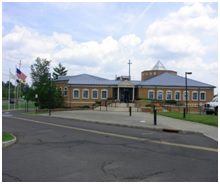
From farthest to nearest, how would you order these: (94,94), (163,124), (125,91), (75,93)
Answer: (125,91) < (94,94) < (75,93) < (163,124)

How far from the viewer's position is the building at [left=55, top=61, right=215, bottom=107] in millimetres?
52344

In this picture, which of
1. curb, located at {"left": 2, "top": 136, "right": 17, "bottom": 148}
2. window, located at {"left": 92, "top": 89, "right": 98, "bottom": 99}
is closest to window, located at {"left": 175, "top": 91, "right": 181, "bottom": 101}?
window, located at {"left": 92, "top": 89, "right": 98, "bottom": 99}

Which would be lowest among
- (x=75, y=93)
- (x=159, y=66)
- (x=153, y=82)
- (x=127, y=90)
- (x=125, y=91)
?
(x=75, y=93)

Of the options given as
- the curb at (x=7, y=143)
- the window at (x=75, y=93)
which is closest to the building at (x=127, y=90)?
the window at (x=75, y=93)

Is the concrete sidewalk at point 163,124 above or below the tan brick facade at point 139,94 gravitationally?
below

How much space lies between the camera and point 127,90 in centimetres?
5462

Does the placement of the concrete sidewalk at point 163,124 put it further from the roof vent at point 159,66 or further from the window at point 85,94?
the roof vent at point 159,66

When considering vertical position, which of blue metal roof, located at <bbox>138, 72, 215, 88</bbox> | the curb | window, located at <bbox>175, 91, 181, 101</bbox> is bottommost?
the curb

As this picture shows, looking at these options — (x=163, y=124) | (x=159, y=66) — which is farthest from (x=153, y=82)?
(x=163, y=124)

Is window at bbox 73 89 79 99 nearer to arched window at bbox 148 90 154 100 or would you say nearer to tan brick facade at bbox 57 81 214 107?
tan brick facade at bbox 57 81 214 107

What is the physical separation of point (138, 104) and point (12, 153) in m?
36.5

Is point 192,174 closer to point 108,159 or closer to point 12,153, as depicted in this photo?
point 108,159

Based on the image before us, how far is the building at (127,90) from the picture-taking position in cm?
5234

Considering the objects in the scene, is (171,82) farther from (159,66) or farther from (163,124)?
(163,124)
